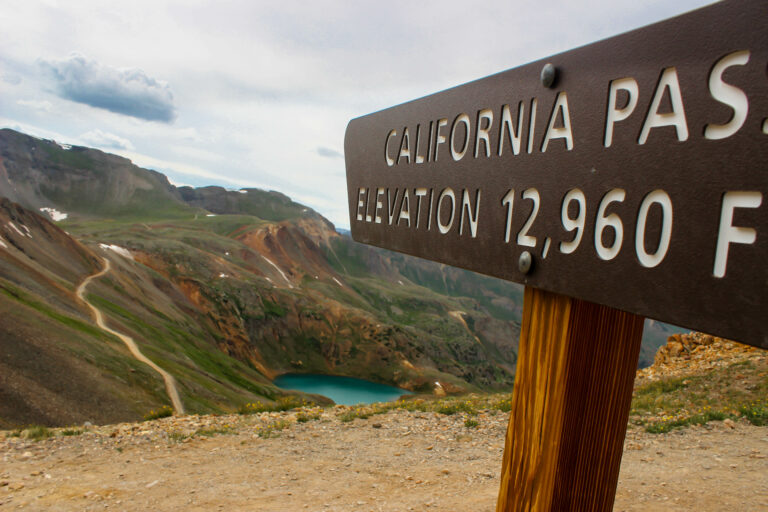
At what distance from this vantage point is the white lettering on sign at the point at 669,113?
1.38 m

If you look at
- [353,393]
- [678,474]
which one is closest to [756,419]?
[678,474]

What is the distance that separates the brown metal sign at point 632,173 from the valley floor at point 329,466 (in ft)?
14.7

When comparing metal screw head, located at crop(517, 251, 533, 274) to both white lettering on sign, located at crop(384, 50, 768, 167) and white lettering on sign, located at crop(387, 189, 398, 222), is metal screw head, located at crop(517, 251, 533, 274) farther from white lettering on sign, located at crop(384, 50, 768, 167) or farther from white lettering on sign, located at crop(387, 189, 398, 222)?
white lettering on sign, located at crop(387, 189, 398, 222)

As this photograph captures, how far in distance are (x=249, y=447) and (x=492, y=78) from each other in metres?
7.95

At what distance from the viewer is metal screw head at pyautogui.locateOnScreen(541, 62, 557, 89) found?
6.05 ft

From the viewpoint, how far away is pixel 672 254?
Result: 4.54ft

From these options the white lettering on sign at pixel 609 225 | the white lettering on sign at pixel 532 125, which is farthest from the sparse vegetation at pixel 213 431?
the white lettering on sign at pixel 609 225

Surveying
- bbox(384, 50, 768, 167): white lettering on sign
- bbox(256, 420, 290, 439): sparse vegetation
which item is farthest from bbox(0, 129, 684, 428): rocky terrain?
bbox(384, 50, 768, 167): white lettering on sign

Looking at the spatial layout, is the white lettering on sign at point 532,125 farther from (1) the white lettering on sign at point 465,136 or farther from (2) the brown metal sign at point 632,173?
(1) the white lettering on sign at point 465,136

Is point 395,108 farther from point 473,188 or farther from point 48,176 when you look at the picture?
point 48,176

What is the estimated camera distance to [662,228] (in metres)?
1.42

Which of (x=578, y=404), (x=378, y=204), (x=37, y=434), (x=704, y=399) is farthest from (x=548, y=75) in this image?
(x=704, y=399)

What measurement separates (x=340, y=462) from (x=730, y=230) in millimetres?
7153

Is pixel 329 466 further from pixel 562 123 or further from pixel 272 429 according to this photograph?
pixel 562 123
